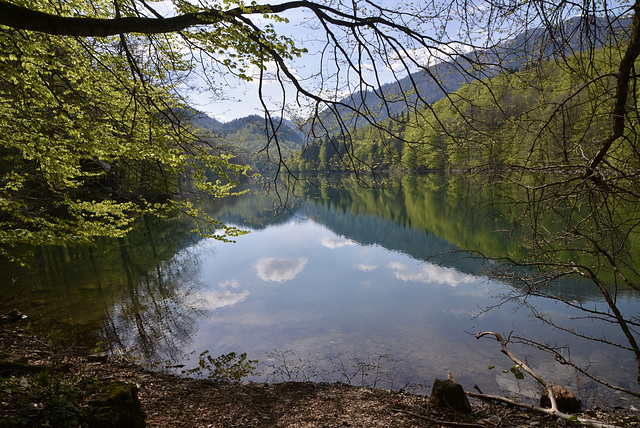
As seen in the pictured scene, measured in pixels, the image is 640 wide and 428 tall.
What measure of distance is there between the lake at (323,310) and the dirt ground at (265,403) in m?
0.79

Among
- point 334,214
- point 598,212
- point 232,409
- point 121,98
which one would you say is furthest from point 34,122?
point 334,214

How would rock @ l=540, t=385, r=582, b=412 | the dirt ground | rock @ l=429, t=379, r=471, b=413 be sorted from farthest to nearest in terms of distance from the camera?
1. rock @ l=540, t=385, r=582, b=412
2. rock @ l=429, t=379, r=471, b=413
3. the dirt ground

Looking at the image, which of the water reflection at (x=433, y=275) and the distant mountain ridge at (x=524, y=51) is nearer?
the distant mountain ridge at (x=524, y=51)

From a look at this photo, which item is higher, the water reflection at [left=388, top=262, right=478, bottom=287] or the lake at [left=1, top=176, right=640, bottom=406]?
the lake at [left=1, top=176, right=640, bottom=406]

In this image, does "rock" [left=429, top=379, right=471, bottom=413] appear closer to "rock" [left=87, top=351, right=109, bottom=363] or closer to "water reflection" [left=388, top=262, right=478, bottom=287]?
"rock" [left=87, top=351, right=109, bottom=363]

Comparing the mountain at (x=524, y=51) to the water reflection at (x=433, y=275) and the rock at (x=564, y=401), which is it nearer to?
the rock at (x=564, y=401)

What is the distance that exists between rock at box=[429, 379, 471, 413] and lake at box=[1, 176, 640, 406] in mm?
1191

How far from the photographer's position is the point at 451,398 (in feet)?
16.5

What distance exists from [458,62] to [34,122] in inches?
240

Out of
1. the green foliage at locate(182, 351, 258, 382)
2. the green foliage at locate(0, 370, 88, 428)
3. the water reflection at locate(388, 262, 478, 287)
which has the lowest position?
the water reflection at locate(388, 262, 478, 287)

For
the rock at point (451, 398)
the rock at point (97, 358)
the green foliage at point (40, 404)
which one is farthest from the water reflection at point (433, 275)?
the green foliage at point (40, 404)

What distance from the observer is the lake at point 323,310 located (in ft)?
23.0

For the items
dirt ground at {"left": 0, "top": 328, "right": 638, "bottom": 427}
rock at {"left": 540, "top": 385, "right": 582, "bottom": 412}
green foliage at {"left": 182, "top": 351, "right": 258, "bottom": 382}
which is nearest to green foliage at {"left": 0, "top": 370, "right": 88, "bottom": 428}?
dirt ground at {"left": 0, "top": 328, "right": 638, "bottom": 427}

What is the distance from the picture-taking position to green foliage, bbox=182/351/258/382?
6934mm
